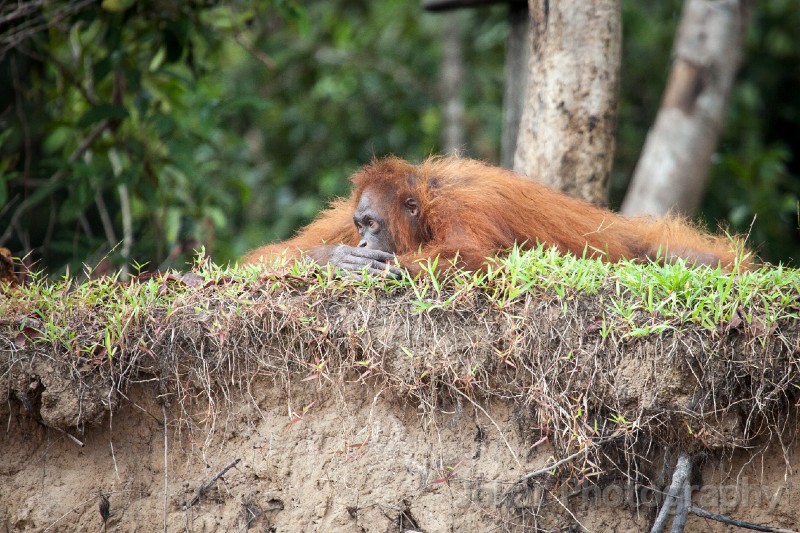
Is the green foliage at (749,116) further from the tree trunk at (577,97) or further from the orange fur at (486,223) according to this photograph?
the orange fur at (486,223)

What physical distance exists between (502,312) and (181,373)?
131cm

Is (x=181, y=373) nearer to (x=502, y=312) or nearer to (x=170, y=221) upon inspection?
(x=502, y=312)

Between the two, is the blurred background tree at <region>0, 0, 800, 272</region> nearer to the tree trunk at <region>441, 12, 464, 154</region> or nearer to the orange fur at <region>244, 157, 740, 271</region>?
the tree trunk at <region>441, 12, 464, 154</region>

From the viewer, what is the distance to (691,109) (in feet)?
21.7

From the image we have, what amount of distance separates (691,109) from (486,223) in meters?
3.26

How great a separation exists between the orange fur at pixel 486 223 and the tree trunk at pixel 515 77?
157 cm

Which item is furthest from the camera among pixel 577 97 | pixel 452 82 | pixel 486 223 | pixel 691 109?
pixel 452 82

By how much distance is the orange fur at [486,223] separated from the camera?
161 inches

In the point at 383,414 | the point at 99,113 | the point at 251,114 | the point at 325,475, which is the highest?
the point at 99,113

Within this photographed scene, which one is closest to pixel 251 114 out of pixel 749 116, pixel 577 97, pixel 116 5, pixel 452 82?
pixel 452 82

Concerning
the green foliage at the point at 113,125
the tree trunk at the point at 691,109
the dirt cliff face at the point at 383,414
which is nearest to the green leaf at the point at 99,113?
the green foliage at the point at 113,125

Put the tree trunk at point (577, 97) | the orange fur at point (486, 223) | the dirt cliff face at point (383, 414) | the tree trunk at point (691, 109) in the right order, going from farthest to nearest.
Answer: the tree trunk at point (691, 109)
the tree trunk at point (577, 97)
the orange fur at point (486, 223)
the dirt cliff face at point (383, 414)

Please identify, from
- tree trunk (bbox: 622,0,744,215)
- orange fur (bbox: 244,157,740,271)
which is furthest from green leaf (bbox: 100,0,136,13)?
tree trunk (bbox: 622,0,744,215)

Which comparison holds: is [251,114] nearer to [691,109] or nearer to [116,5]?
[116,5]
